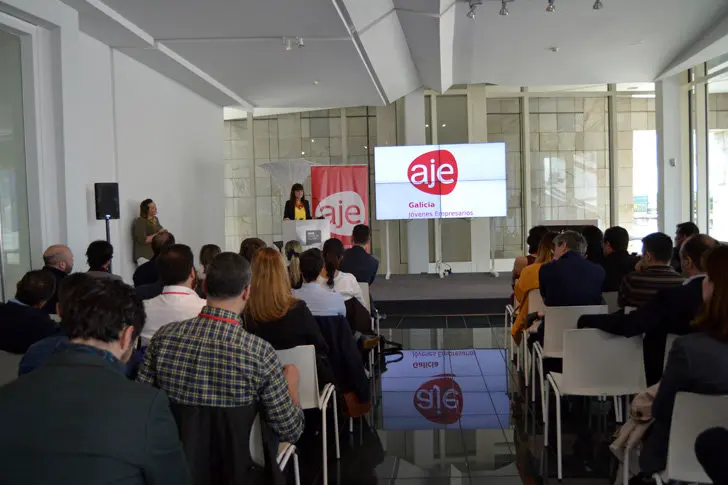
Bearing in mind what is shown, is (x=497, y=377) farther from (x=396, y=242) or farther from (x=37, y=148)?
(x=396, y=242)

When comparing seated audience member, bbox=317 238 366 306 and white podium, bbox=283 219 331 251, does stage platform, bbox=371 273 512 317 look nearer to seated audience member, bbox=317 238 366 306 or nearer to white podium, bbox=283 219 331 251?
white podium, bbox=283 219 331 251

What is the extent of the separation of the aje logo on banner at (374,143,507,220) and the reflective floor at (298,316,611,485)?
18.3 ft

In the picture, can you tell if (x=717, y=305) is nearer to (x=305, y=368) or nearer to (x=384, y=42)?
(x=305, y=368)

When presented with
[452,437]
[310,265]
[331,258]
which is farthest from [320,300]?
[452,437]

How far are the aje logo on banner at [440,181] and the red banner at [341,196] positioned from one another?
1.12ft

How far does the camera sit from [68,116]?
238 inches

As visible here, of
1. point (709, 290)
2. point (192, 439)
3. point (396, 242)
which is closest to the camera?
point (192, 439)

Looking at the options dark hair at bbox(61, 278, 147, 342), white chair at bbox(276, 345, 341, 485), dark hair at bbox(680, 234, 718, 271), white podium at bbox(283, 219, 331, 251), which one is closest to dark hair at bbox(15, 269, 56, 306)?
white chair at bbox(276, 345, 341, 485)

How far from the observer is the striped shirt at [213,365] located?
2186 mm

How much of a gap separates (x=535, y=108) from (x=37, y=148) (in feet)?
33.3

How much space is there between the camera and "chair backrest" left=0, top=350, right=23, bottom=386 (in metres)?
3.05

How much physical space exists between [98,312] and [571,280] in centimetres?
361

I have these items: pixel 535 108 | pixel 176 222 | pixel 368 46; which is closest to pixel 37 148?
pixel 176 222

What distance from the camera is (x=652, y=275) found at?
13.0ft
